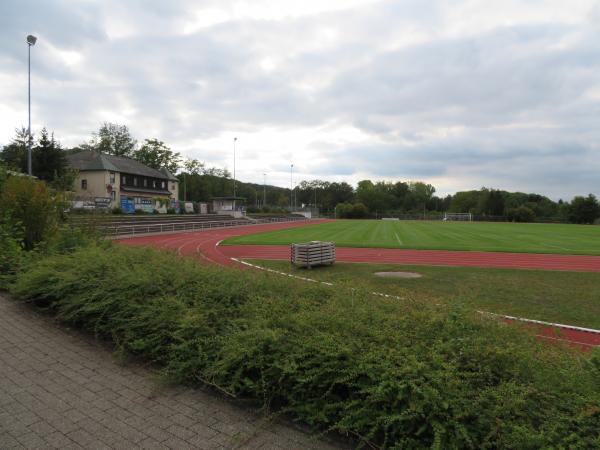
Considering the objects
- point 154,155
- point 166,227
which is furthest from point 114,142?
point 166,227

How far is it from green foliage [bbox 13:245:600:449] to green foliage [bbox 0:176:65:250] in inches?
285

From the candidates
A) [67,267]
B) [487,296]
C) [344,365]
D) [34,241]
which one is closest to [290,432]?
[344,365]

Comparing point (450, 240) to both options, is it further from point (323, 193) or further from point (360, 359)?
point (323, 193)

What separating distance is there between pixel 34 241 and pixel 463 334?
40.0 ft

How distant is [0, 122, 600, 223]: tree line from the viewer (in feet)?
143

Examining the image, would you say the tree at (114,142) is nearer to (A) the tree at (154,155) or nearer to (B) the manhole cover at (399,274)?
(A) the tree at (154,155)

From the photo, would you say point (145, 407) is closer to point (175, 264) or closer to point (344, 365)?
point (344, 365)

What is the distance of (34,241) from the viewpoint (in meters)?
11.3

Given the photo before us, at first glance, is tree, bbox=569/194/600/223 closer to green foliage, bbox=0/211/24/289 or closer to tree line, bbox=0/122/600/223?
tree line, bbox=0/122/600/223

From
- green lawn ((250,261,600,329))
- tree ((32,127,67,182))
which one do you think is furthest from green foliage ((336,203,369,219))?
green lawn ((250,261,600,329))

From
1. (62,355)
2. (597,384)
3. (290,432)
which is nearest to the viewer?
(597,384)

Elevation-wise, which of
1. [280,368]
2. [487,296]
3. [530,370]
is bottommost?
[487,296]

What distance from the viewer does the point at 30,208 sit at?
36.3ft

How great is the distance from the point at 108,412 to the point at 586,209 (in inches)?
3753
